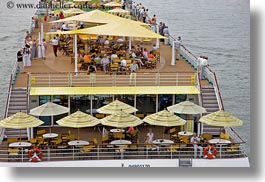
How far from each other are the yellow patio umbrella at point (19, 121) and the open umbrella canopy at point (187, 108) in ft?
9.34

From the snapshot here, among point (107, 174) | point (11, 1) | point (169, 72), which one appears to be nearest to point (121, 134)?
point (107, 174)

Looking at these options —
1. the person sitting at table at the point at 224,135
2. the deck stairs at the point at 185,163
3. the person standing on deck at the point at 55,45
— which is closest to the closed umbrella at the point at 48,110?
the deck stairs at the point at 185,163

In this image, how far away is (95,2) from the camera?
2878 centimetres

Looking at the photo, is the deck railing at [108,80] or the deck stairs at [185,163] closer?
the deck stairs at [185,163]

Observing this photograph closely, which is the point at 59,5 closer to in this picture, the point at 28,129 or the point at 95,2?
the point at 95,2

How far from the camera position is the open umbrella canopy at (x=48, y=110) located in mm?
15445

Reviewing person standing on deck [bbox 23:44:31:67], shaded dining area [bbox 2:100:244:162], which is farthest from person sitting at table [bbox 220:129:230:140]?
person standing on deck [bbox 23:44:31:67]

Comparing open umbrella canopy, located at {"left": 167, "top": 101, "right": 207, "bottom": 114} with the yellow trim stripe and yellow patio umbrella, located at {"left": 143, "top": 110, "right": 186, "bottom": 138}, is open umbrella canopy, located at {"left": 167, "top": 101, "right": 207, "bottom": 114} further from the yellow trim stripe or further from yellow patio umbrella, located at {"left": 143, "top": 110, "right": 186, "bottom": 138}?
the yellow trim stripe

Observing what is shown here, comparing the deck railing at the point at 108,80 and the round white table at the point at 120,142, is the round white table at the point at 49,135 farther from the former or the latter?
the deck railing at the point at 108,80

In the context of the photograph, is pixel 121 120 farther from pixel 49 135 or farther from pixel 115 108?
pixel 49 135

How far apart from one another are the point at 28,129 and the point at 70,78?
162 cm

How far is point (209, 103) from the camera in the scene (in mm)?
16719

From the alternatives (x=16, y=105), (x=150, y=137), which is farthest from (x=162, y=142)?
(x=16, y=105)

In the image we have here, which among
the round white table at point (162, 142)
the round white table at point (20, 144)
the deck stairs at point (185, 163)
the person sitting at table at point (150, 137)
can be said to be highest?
the person sitting at table at point (150, 137)
